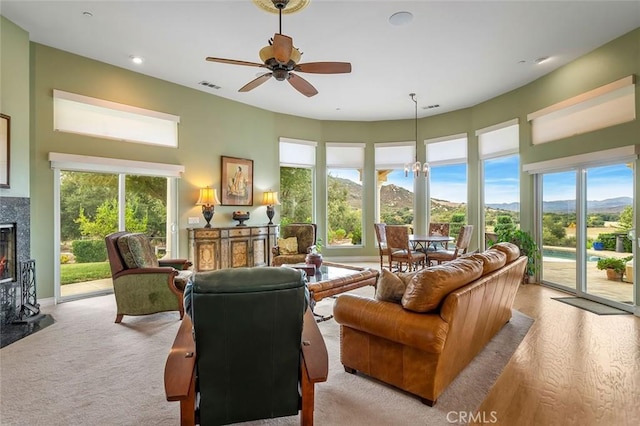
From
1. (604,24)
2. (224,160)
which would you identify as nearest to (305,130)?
(224,160)

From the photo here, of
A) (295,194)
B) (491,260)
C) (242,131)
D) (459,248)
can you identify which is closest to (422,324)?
(491,260)

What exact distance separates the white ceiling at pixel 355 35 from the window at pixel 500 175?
988 millimetres

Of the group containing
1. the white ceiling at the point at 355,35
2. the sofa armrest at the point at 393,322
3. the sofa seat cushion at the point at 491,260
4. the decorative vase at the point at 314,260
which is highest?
the white ceiling at the point at 355,35

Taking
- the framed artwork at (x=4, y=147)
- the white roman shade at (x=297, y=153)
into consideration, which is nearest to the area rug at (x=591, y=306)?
the white roman shade at (x=297, y=153)

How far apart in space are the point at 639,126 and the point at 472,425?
4.43m

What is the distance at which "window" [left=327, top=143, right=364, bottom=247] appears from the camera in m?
8.36

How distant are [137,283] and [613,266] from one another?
6.33 m

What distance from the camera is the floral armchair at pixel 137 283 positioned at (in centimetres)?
379

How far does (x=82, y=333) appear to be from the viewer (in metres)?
3.53

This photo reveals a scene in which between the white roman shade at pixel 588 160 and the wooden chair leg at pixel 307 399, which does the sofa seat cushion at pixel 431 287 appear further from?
the white roman shade at pixel 588 160

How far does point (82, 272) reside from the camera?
506 centimetres

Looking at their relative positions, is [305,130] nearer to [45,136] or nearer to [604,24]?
[45,136]

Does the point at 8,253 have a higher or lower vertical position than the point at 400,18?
lower

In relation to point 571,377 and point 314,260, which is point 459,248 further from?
point 571,377
